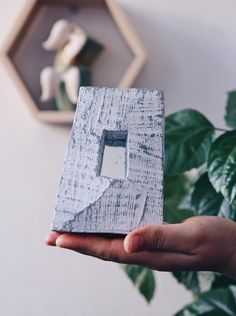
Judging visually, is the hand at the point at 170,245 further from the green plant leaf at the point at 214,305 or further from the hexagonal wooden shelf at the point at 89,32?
the hexagonal wooden shelf at the point at 89,32

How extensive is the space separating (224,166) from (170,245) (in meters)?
0.23

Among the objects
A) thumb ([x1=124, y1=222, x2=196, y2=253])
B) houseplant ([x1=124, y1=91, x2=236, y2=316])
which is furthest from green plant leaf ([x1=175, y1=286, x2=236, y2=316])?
thumb ([x1=124, y1=222, x2=196, y2=253])

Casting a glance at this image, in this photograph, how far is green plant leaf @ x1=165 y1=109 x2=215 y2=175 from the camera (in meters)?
0.81

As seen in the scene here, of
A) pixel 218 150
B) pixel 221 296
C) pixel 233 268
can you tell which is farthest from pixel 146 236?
pixel 221 296

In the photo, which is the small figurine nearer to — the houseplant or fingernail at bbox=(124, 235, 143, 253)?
the houseplant

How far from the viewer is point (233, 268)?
2.02 feet

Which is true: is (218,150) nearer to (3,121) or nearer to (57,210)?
(57,210)

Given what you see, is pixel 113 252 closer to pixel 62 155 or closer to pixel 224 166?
pixel 224 166

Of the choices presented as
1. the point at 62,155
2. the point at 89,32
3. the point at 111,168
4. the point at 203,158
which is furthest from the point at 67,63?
the point at 111,168

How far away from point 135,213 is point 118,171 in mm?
74

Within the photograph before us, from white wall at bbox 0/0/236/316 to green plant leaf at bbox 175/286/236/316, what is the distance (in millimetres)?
353

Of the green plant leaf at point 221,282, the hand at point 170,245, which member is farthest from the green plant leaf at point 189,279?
the hand at point 170,245

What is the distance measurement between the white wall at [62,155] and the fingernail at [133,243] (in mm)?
738

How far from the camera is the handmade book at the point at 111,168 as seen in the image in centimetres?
55
